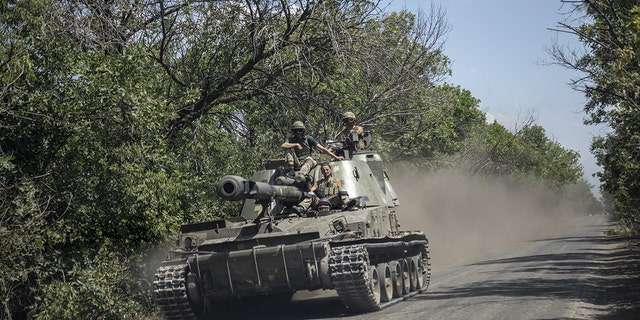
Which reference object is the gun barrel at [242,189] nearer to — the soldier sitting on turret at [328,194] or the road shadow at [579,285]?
the soldier sitting on turret at [328,194]

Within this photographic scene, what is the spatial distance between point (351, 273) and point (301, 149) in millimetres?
4008

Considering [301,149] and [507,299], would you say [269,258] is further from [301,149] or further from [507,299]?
[507,299]

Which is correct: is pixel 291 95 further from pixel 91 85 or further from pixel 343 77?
pixel 91 85

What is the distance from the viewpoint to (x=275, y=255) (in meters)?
13.3

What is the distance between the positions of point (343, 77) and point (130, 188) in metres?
6.41

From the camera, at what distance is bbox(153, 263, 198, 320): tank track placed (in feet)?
43.6

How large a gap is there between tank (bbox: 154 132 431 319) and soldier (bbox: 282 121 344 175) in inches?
19.4

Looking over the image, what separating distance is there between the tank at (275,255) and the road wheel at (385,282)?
0.07 ft

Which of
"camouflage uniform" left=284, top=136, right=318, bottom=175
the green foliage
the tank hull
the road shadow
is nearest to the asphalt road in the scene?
the road shadow

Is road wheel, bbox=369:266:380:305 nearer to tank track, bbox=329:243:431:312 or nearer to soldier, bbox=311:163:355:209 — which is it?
tank track, bbox=329:243:431:312

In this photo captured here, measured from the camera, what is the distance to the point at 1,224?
11609mm

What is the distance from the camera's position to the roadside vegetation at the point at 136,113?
40.7 feet

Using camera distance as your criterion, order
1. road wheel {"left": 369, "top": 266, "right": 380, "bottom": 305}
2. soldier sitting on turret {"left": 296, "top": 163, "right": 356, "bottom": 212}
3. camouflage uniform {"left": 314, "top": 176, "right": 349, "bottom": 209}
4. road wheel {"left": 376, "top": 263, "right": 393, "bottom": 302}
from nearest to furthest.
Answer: road wheel {"left": 369, "top": 266, "right": 380, "bottom": 305}
road wheel {"left": 376, "top": 263, "right": 393, "bottom": 302}
soldier sitting on turret {"left": 296, "top": 163, "right": 356, "bottom": 212}
camouflage uniform {"left": 314, "top": 176, "right": 349, "bottom": 209}

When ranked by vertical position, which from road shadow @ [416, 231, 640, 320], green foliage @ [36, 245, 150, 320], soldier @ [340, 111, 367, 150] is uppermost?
soldier @ [340, 111, 367, 150]
